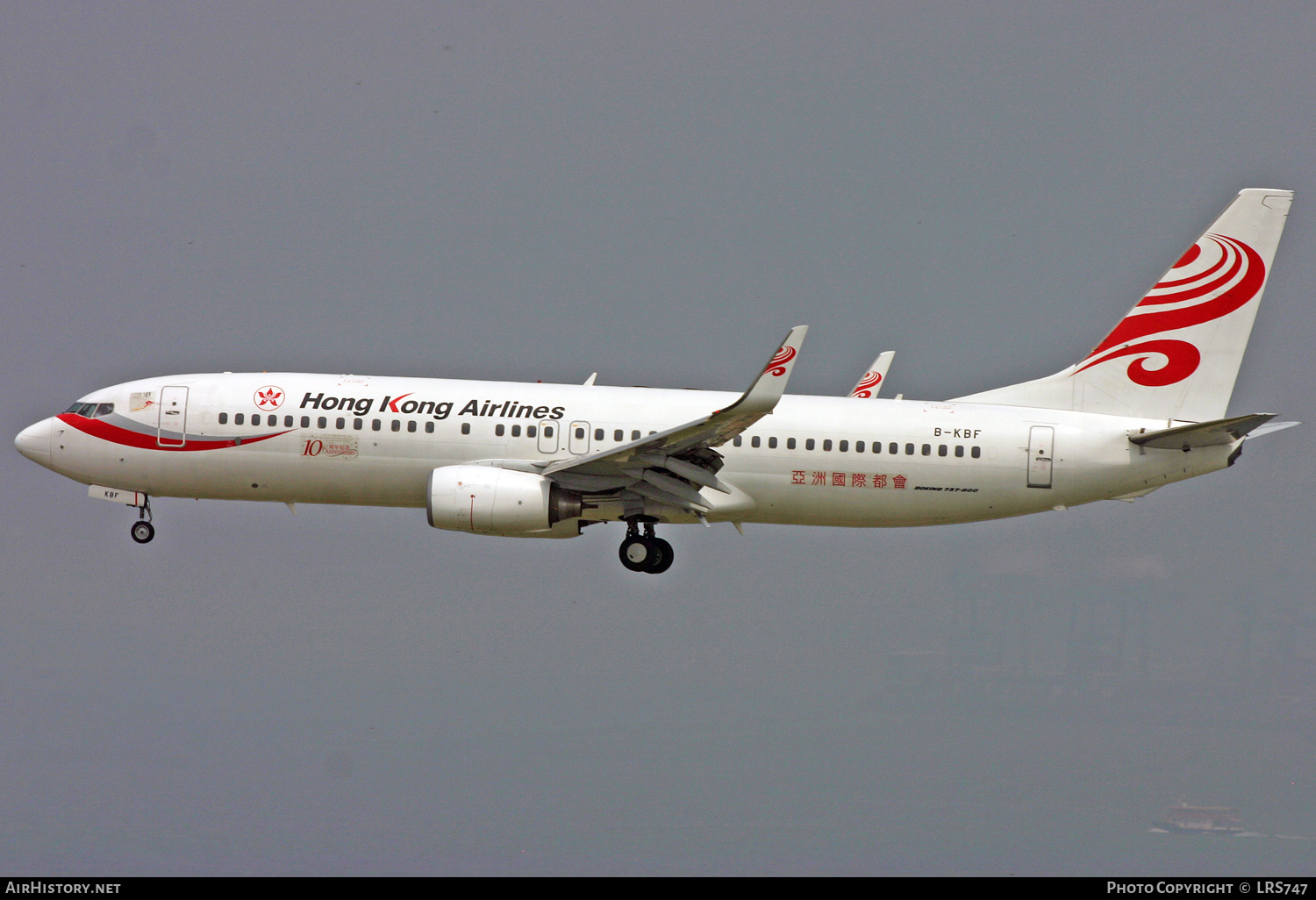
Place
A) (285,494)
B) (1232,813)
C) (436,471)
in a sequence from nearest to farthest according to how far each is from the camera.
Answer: (436,471) < (285,494) < (1232,813)

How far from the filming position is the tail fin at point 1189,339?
33.4m

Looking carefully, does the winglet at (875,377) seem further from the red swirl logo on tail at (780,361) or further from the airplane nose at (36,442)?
the airplane nose at (36,442)

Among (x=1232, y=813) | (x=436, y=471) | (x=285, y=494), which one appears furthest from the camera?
(x=1232, y=813)

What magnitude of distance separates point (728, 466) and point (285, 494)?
1095cm

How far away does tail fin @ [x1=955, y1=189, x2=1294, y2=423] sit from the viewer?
110 ft

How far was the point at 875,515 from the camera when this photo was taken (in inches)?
1266

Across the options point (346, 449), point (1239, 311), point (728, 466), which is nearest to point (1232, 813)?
point (1239, 311)

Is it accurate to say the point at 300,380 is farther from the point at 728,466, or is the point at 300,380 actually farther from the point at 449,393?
the point at 728,466

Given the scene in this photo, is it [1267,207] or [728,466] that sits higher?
[1267,207]

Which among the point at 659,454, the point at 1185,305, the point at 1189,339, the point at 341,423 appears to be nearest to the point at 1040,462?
the point at 1189,339

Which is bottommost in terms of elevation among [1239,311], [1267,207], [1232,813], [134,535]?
[1232,813]

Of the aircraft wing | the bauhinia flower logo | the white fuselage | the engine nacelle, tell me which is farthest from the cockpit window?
the aircraft wing

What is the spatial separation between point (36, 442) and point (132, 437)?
2935 mm

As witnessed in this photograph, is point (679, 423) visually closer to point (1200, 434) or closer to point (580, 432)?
point (580, 432)
